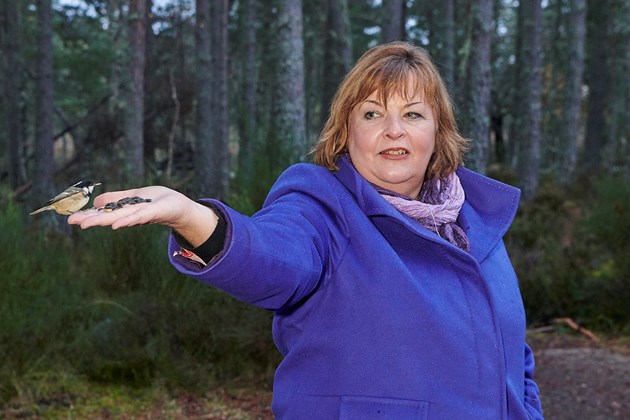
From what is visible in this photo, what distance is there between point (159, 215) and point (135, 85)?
845cm

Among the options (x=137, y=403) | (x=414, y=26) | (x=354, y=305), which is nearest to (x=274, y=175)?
(x=137, y=403)

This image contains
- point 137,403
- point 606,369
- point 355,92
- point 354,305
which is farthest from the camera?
point 606,369

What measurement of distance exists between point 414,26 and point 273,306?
2761 centimetres

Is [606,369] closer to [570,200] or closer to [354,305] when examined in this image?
[354,305]

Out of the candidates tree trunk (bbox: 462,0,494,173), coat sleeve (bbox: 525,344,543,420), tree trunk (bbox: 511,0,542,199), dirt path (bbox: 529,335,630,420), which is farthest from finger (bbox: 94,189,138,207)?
tree trunk (bbox: 511,0,542,199)

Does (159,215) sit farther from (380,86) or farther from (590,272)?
(590,272)

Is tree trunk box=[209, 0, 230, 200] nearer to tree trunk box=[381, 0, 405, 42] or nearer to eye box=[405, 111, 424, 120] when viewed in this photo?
tree trunk box=[381, 0, 405, 42]

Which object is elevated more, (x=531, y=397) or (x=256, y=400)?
(x=531, y=397)

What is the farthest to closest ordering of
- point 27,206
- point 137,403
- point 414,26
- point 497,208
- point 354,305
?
1. point 414,26
2. point 27,206
3. point 137,403
4. point 497,208
5. point 354,305

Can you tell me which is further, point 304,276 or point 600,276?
point 600,276

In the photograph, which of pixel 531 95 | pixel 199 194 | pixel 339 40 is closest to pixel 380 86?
pixel 199 194

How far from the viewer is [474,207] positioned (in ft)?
7.13

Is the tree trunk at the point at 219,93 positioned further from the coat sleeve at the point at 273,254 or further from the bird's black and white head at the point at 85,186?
the coat sleeve at the point at 273,254

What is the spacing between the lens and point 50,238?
21.4ft
